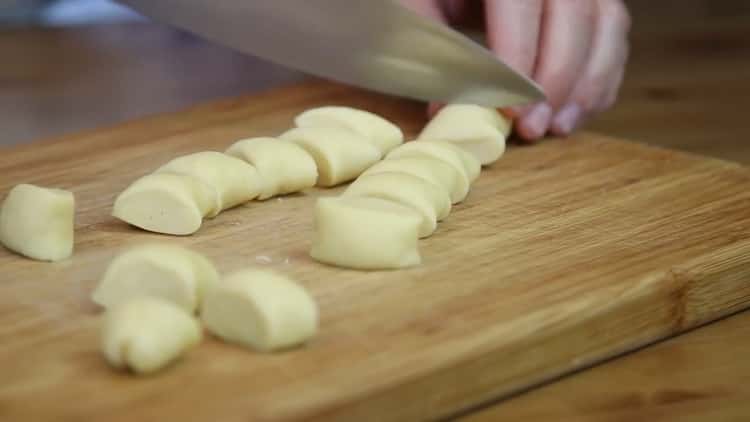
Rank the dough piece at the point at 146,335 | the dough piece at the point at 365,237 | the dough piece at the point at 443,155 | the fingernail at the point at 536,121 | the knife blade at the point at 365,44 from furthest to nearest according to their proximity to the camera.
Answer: the fingernail at the point at 536,121 < the knife blade at the point at 365,44 < the dough piece at the point at 443,155 < the dough piece at the point at 365,237 < the dough piece at the point at 146,335

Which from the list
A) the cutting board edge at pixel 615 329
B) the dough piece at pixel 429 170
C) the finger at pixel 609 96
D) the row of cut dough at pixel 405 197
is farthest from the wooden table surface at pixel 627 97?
the dough piece at pixel 429 170

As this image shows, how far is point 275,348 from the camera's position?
1.13 metres

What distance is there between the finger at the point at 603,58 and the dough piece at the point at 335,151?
1.61 feet

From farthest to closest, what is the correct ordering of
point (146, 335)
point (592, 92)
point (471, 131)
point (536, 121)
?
point (592, 92), point (536, 121), point (471, 131), point (146, 335)

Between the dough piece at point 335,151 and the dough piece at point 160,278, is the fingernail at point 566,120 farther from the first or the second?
the dough piece at point 160,278

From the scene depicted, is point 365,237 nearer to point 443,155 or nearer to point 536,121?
point 443,155

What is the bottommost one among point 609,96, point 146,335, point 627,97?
point 627,97

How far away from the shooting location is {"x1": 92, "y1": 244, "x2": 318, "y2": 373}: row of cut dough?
1083 mm

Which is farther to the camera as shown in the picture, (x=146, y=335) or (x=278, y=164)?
(x=278, y=164)

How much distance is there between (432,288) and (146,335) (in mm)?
347

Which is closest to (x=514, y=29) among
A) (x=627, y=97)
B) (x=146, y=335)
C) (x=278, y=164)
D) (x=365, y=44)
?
(x=365, y=44)

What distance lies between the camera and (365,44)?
5.91 feet

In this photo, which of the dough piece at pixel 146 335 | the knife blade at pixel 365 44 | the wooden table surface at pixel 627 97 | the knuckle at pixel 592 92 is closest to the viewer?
the dough piece at pixel 146 335

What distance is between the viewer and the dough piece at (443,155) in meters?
1.58
